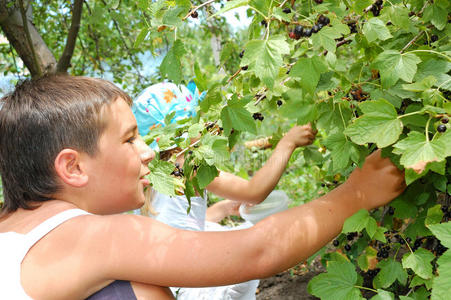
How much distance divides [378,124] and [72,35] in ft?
7.65

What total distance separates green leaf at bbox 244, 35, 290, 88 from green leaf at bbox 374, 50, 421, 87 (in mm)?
320

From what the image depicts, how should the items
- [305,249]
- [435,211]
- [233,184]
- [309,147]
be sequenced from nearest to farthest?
1. [305,249]
2. [435,211]
3. [309,147]
4. [233,184]

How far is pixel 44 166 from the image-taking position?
123 centimetres

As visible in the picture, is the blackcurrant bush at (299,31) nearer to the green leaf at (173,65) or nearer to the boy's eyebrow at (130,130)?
the green leaf at (173,65)

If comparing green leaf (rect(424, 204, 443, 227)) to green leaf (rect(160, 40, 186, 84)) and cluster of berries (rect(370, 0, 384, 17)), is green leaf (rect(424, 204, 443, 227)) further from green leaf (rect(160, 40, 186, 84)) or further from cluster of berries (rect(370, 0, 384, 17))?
green leaf (rect(160, 40, 186, 84))

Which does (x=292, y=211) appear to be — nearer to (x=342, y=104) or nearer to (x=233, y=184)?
(x=342, y=104)

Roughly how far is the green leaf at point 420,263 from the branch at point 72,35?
2299 mm

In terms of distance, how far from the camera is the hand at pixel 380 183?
1209mm

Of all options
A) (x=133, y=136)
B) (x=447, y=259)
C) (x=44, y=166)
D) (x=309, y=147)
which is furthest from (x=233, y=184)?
(x=447, y=259)

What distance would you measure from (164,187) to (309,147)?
0.95 meters

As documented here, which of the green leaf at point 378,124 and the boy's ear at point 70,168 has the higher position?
the boy's ear at point 70,168

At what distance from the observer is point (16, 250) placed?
1.08m

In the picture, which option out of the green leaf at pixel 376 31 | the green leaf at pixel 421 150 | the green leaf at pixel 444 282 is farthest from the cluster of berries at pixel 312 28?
the green leaf at pixel 444 282

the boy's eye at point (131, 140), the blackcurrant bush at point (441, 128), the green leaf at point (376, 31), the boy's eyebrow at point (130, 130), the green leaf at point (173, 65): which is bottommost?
the blackcurrant bush at point (441, 128)
